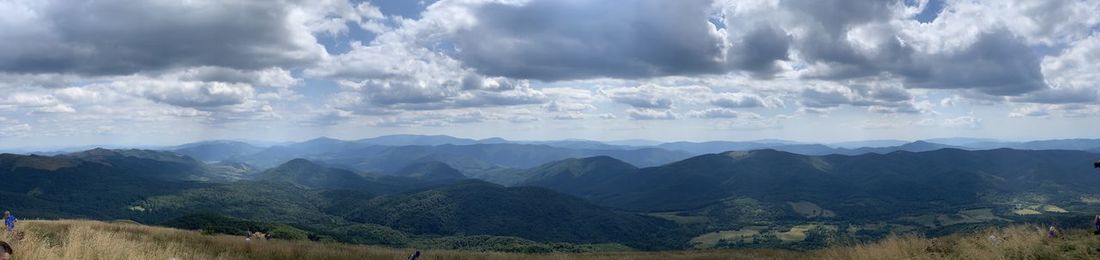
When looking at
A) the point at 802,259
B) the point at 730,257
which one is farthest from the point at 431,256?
the point at 802,259

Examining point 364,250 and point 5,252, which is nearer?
point 5,252

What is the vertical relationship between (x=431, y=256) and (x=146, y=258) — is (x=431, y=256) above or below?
below

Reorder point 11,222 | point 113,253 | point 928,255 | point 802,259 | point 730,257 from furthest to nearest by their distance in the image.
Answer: point 730,257 → point 802,259 → point 928,255 → point 11,222 → point 113,253

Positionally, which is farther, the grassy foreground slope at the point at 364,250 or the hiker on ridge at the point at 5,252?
the grassy foreground slope at the point at 364,250

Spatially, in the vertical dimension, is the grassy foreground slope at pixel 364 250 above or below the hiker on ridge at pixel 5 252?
below

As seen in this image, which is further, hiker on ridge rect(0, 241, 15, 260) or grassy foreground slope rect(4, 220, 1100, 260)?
grassy foreground slope rect(4, 220, 1100, 260)

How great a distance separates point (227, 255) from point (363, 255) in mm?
3838

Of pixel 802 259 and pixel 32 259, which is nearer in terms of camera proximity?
pixel 32 259

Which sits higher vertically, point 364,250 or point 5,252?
point 5,252

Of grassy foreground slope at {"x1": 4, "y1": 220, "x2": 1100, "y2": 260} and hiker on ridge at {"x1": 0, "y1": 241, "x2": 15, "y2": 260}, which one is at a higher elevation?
hiker on ridge at {"x1": 0, "y1": 241, "x2": 15, "y2": 260}

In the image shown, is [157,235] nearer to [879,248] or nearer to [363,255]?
[363,255]

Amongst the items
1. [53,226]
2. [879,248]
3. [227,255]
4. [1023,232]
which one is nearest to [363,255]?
[227,255]

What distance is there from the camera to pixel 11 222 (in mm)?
12469

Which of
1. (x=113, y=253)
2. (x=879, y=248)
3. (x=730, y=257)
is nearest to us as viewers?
(x=113, y=253)
